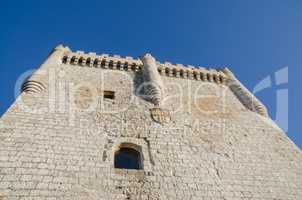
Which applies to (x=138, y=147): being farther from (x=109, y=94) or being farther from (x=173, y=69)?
(x=173, y=69)

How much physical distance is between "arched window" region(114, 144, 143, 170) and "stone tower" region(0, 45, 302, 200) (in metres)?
0.03

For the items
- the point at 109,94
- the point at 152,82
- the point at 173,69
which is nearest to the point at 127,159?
the point at 109,94

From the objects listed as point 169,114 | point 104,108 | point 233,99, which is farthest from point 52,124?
point 233,99

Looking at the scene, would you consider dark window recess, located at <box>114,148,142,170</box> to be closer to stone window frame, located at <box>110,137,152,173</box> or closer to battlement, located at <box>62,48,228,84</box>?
stone window frame, located at <box>110,137,152,173</box>

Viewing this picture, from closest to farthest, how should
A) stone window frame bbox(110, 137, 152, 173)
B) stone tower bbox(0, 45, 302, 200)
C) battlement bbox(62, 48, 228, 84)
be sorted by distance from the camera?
stone tower bbox(0, 45, 302, 200)
stone window frame bbox(110, 137, 152, 173)
battlement bbox(62, 48, 228, 84)

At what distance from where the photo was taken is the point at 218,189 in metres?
6.05

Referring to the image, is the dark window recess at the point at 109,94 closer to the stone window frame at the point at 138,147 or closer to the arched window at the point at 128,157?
the stone window frame at the point at 138,147

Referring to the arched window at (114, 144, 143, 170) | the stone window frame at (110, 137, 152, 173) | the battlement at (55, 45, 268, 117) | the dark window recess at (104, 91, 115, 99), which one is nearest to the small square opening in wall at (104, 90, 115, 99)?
the dark window recess at (104, 91, 115, 99)

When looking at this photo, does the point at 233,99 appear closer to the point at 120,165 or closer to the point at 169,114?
the point at 169,114

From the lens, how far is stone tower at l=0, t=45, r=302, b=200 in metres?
5.61

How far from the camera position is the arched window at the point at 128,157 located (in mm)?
6656

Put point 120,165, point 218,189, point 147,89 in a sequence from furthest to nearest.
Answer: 1. point 147,89
2. point 120,165
3. point 218,189

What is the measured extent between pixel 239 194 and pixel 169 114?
3089 millimetres

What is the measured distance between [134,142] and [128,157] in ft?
1.34
